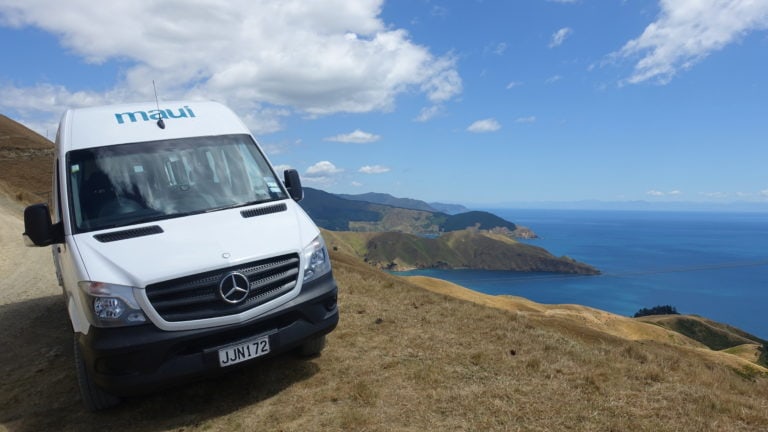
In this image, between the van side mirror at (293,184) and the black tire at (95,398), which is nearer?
the black tire at (95,398)

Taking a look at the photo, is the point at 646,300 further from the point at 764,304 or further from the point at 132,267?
the point at 132,267

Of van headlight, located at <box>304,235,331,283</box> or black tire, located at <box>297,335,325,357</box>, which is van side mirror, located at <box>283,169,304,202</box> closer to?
van headlight, located at <box>304,235,331,283</box>

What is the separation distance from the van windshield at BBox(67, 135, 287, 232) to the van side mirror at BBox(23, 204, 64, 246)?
0.37m

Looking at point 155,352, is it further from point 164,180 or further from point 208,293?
point 164,180

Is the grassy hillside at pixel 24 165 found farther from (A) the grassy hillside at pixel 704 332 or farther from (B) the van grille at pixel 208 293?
(A) the grassy hillside at pixel 704 332

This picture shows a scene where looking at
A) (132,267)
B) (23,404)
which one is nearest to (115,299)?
(132,267)

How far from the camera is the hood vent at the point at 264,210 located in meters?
6.31

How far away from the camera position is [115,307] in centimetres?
500

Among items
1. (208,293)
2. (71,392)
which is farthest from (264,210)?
(71,392)

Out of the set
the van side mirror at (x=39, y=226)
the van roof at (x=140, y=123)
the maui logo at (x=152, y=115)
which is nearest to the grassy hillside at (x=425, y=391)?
the van side mirror at (x=39, y=226)

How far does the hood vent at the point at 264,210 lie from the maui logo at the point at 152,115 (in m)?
2.32

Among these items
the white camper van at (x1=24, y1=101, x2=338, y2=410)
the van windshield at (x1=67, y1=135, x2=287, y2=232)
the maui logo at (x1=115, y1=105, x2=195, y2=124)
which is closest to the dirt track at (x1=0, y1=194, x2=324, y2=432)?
the white camper van at (x1=24, y1=101, x2=338, y2=410)

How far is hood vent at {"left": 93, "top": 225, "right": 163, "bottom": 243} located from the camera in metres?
5.56

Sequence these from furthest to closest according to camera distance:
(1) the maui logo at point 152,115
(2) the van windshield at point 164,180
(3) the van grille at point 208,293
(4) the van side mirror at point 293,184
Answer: (4) the van side mirror at point 293,184, (1) the maui logo at point 152,115, (2) the van windshield at point 164,180, (3) the van grille at point 208,293
